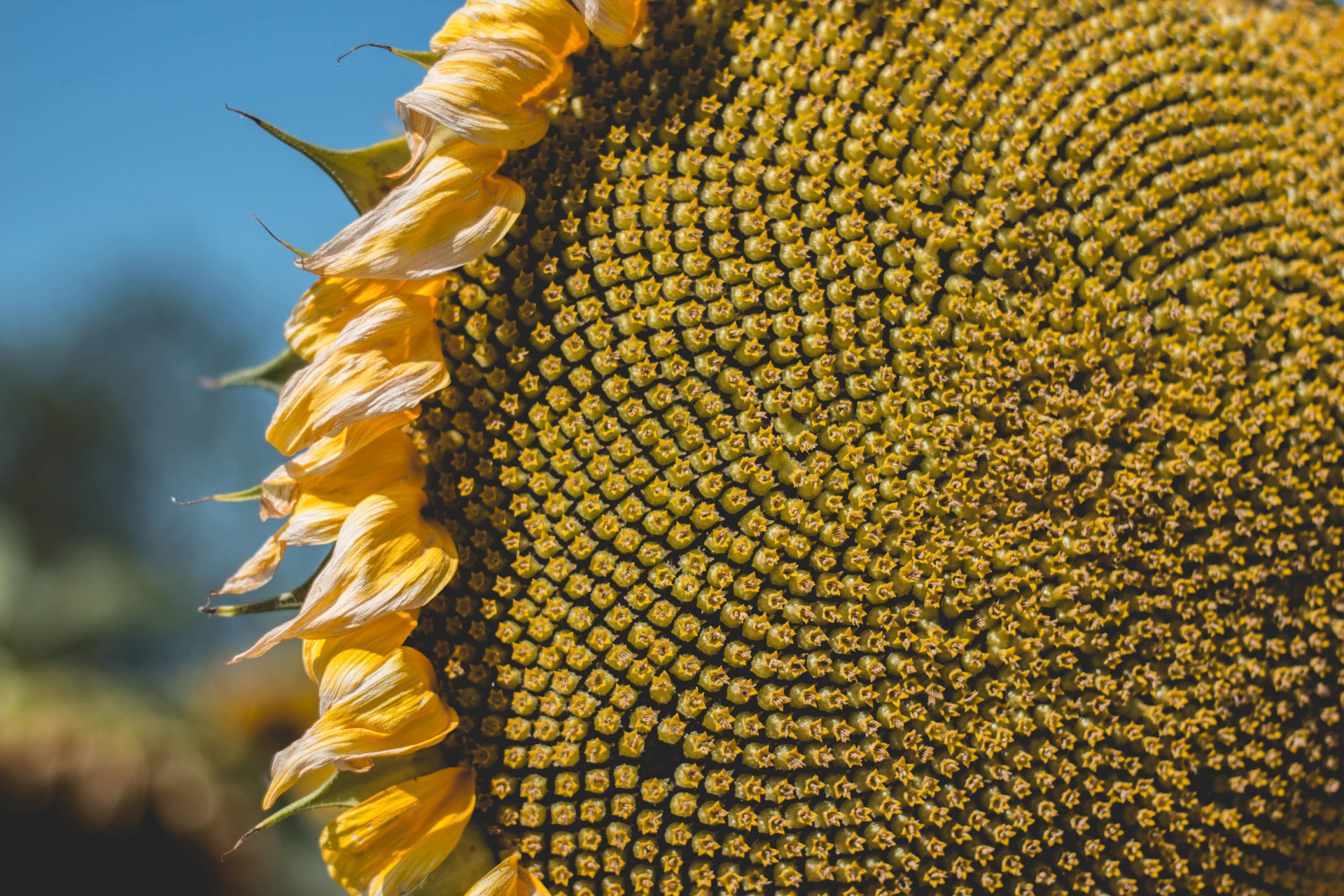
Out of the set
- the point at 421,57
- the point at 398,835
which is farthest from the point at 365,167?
the point at 398,835

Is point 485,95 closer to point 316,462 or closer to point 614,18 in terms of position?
point 614,18

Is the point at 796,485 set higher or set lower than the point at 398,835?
higher

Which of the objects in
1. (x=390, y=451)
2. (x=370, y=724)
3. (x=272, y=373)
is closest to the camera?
(x=370, y=724)

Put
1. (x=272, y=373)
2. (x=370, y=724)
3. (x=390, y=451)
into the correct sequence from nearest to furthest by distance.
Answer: (x=370, y=724), (x=390, y=451), (x=272, y=373)

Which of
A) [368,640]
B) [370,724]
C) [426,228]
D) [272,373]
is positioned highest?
[426,228]

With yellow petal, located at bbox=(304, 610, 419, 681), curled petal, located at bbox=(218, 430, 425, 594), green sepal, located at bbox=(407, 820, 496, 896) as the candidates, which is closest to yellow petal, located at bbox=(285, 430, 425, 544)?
curled petal, located at bbox=(218, 430, 425, 594)

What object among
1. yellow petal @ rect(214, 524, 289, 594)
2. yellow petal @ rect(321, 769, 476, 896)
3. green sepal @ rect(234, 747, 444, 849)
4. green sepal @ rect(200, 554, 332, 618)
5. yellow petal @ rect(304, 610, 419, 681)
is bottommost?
yellow petal @ rect(321, 769, 476, 896)

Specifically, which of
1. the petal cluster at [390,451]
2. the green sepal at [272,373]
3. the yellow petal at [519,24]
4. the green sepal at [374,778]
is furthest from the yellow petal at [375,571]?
the yellow petal at [519,24]

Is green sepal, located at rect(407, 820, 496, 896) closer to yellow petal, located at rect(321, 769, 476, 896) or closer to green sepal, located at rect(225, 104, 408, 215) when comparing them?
yellow petal, located at rect(321, 769, 476, 896)

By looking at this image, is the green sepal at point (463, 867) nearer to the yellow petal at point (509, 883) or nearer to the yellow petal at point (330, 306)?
the yellow petal at point (509, 883)
